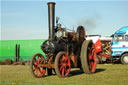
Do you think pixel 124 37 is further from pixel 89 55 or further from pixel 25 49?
pixel 25 49

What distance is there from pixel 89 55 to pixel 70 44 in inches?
41.1

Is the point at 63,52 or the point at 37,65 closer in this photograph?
the point at 63,52

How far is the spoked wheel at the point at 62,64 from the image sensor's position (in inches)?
335

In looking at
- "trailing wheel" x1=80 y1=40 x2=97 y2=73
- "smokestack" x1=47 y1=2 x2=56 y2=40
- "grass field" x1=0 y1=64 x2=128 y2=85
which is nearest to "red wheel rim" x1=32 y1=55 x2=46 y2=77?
"grass field" x1=0 y1=64 x2=128 y2=85

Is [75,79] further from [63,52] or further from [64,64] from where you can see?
[63,52]

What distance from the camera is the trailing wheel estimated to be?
968 centimetres

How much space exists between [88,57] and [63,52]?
169 centimetres

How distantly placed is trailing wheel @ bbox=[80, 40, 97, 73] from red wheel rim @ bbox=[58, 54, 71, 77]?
33.7 inches

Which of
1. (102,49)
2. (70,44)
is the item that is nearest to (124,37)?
(102,49)

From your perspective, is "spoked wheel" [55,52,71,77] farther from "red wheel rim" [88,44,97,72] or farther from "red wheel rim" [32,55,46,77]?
"red wheel rim" [88,44,97,72]

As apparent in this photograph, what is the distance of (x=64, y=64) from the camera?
29.2 ft

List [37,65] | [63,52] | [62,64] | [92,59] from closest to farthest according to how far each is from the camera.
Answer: [62,64]
[63,52]
[37,65]
[92,59]

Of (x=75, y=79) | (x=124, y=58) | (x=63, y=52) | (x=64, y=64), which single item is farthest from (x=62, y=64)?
(x=124, y=58)

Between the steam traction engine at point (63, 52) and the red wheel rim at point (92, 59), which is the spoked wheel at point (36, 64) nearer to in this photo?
the steam traction engine at point (63, 52)
